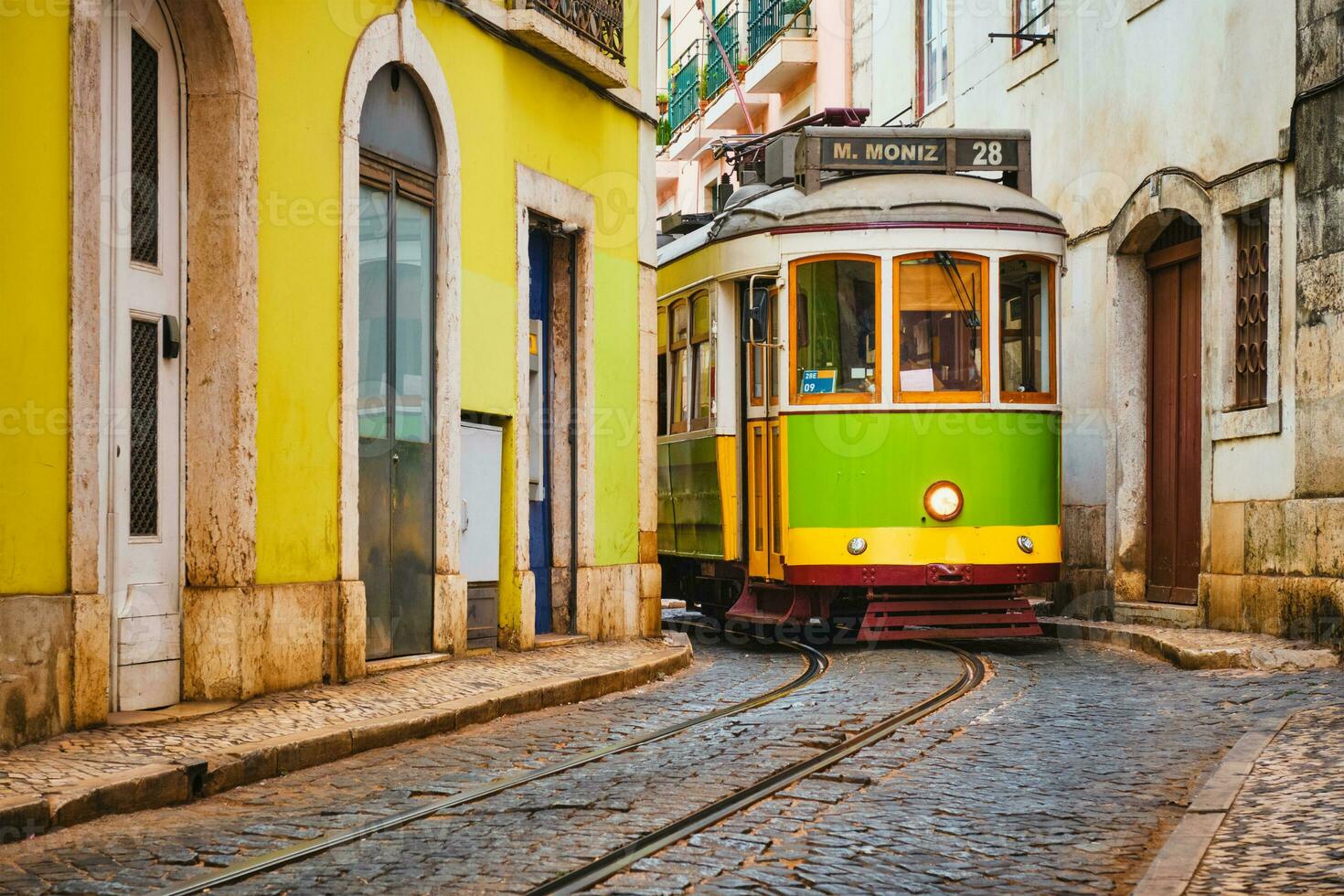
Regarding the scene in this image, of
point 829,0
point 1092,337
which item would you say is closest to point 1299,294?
point 1092,337

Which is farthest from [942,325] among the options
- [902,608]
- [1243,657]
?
[1243,657]

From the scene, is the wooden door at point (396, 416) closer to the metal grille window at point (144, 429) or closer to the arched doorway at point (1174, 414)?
the metal grille window at point (144, 429)

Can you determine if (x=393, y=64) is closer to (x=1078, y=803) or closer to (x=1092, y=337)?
(x=1078, y=803)

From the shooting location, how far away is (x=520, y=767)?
7805mm

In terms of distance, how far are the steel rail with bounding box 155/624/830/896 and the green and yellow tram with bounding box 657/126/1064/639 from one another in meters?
3.08

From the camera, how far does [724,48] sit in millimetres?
31859

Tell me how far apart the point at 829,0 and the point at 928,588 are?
15.7 m

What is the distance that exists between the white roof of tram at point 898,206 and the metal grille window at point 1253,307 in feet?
5.49

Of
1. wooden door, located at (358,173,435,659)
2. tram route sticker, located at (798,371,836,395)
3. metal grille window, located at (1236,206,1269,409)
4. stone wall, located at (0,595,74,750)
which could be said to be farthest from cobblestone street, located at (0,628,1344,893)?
metal grille window, located at (1236,206,1269,409)

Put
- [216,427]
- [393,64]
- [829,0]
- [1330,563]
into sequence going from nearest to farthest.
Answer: [216,427], [393,64], [1330,563], [829,0]

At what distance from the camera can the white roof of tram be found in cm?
1364

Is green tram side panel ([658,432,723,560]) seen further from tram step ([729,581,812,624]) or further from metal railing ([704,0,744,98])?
metal railing ([704,0,744,98])

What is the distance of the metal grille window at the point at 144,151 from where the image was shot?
9047 millimetres

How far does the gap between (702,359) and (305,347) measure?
214 inches
